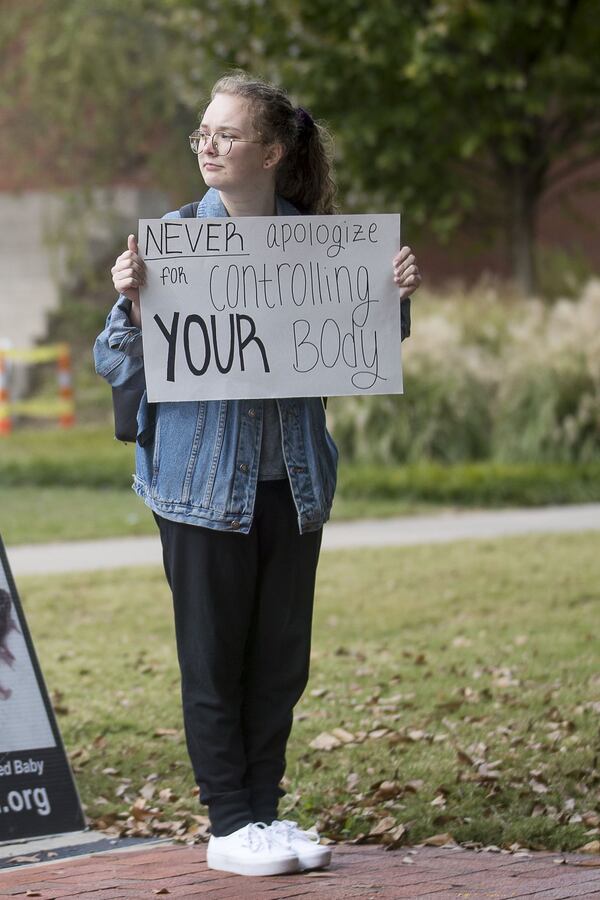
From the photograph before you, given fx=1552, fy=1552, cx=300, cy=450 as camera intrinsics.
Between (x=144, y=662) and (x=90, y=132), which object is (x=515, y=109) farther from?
(x=144, y=662)

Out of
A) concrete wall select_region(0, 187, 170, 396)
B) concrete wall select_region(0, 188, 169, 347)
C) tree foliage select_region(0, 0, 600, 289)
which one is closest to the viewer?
tree foliage select_region(0, 0, 600, 289)

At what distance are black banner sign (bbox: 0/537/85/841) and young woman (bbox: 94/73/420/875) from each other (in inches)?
24.7

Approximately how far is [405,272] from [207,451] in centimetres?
72

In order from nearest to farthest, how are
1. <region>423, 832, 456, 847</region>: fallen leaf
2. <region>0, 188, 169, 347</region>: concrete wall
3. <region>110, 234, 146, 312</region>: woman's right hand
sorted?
<region>110, 234, 146, 312</region>: woman's right hand, <region>423, 832, 456, 847</region>: fallen leaf, <region>0, 188, 169, 347</region>: concrete wall

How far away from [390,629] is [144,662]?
140 centimetres

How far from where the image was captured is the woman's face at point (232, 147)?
159 inches

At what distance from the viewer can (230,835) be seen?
4.18 meters

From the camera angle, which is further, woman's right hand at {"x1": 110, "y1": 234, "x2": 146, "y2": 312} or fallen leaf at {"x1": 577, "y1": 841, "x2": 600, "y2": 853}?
fallen leaf at {"x1": 577, "y1": 841, "x2": 600, "y2": 853}

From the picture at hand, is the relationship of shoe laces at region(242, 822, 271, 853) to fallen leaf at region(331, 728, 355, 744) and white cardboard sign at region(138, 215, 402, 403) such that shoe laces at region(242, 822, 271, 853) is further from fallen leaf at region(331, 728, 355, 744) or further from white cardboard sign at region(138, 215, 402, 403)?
fallen leaf at region(331, 728, 355, 744)

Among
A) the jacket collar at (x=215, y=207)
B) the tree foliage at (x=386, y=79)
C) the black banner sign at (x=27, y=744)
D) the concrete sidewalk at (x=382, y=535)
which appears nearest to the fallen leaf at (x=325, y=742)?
the black banner sign at (x=27, y=744)

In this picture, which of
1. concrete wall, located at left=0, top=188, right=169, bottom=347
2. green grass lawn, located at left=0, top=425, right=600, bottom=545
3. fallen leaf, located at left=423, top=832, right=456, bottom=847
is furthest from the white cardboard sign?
concrete wall, located at left=0, top=188, right=169, bottom=347

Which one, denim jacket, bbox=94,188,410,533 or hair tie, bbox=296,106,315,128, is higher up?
hair tie, bbox=296,106,315,128

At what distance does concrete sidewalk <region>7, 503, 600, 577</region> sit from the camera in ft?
33.7

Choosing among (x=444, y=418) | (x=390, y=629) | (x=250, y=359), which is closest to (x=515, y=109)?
(x=444, y=418)
